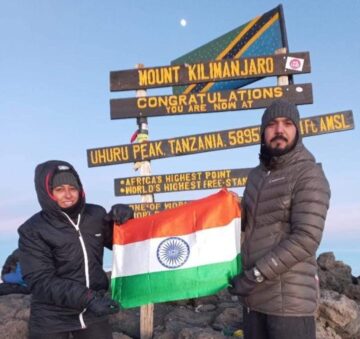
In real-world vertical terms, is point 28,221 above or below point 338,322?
above

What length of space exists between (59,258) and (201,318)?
460 centimetres

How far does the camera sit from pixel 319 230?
3.39m

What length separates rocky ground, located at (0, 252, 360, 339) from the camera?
7141 millimetres

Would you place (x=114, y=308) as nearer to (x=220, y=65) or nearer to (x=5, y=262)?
(x=220, y=65)

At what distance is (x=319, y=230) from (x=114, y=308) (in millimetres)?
2023

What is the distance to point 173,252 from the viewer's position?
509cm

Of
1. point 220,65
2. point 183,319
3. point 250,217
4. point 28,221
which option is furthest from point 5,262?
point 250,217

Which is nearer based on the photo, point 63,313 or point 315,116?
point 63,313

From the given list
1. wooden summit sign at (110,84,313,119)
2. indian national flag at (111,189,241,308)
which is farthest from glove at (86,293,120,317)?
wooden summit sign at (110,84,313,119)

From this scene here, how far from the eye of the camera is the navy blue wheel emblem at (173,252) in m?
5.00

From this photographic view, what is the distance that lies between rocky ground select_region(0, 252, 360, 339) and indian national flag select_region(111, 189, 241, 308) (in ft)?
6.64

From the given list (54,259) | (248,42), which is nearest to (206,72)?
(248,42)

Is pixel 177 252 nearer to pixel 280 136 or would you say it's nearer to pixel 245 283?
pixel 245 283

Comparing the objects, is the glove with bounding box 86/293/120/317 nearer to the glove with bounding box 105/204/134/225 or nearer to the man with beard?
the glove with bounding box 105/204/134/225
